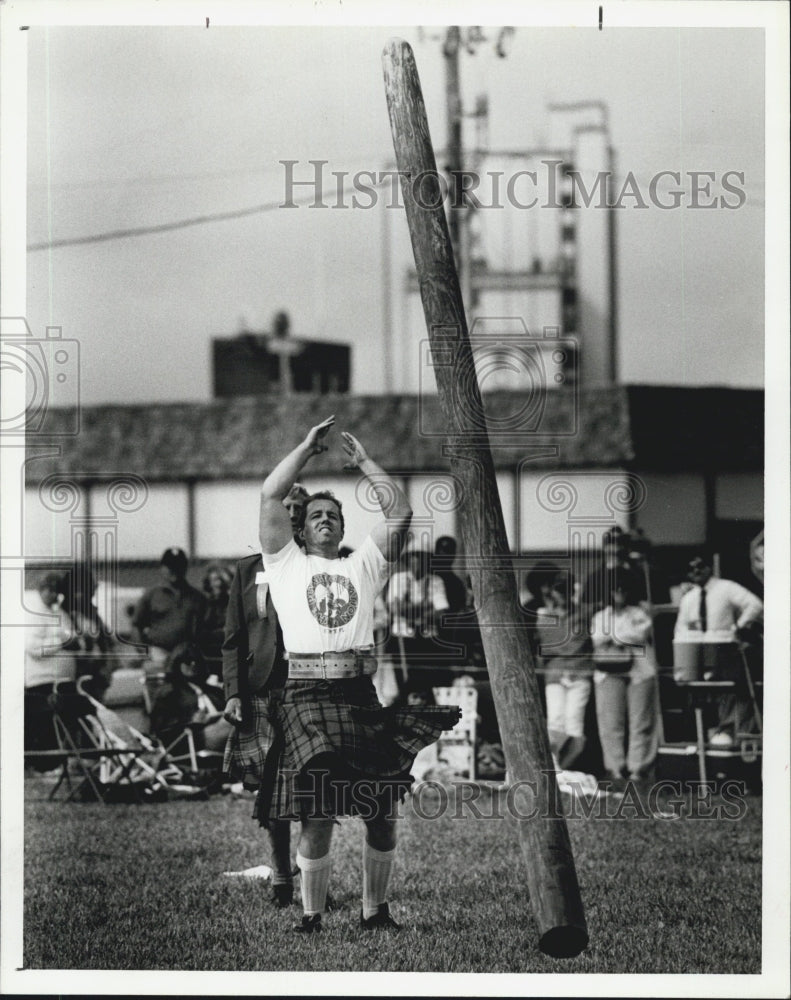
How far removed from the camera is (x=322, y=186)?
5.94 metres

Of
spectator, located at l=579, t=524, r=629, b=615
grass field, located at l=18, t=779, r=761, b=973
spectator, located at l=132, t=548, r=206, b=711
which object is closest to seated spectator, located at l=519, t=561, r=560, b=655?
spectator, located at l=579, t=524, r=629, b=615

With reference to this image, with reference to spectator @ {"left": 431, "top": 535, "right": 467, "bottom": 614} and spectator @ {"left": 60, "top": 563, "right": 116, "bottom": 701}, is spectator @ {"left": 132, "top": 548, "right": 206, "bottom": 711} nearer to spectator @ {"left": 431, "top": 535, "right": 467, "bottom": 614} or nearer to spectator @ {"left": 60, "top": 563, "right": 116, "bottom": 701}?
spectator @ {"left": 60, "top": 563, "right": 116, "bottom": 701}

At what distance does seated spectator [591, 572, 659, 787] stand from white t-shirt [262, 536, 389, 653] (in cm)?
264

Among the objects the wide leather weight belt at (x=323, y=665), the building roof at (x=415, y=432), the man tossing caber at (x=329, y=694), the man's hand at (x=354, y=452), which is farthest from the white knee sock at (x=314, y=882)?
the building roof at (x=415, y=432)

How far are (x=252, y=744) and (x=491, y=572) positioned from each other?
106cm

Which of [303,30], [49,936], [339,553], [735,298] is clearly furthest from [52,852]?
[735,298]

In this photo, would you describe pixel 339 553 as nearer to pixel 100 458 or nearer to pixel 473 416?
pixel 473 416

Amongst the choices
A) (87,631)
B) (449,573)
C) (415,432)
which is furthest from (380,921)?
(415,432)

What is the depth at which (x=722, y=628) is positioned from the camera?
8055mm

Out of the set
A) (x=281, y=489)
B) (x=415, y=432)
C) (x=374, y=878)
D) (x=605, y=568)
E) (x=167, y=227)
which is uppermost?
(x=167, y=227)

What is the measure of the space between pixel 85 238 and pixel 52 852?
2.50 metres

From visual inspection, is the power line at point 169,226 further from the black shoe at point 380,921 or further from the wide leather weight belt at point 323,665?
the black shoe at point 380,921

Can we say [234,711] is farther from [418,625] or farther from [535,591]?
[535,591]

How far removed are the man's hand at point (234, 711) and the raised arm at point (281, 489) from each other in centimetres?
61
